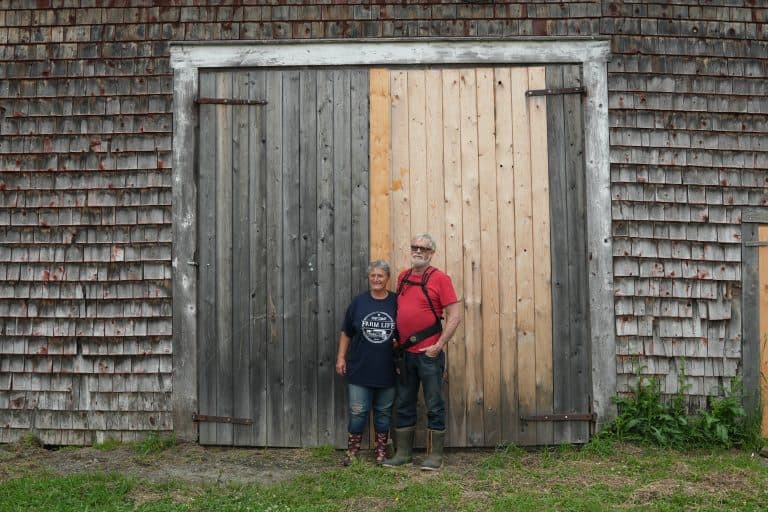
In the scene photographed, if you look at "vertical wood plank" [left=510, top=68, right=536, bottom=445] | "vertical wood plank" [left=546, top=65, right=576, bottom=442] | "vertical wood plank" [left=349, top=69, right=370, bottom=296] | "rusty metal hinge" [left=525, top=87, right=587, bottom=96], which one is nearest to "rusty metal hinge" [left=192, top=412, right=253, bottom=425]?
"vertical wood plank" [left=349, top=69, right=370, bottom=296]

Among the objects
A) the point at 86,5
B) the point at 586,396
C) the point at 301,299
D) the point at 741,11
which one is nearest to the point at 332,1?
the point at 86,5

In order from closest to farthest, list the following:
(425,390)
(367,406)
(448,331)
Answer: (448,331), (425,390), (367,406)

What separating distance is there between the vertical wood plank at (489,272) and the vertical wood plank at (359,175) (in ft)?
2.96

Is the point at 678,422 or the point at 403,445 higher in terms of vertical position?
the point at 678,422

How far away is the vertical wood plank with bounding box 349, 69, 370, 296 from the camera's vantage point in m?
5.70

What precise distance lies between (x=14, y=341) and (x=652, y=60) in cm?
563

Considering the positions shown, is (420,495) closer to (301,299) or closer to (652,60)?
(301,299)

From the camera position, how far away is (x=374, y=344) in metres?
5.22

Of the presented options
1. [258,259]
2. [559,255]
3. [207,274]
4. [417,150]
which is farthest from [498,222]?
[207,274]

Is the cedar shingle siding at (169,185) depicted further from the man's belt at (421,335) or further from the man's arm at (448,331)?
the man's belt at (421,335)

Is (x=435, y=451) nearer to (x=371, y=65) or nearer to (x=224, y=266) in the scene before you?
(x=224, y=266)

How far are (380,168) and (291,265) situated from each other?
1047mm

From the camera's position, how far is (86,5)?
5.91m

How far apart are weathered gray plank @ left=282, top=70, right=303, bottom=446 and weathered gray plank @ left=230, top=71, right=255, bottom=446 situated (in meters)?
0.28
